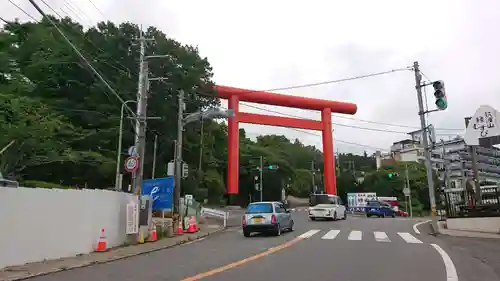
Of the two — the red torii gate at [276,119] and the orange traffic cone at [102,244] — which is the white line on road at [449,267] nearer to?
the orange traffic cone at [102,244]

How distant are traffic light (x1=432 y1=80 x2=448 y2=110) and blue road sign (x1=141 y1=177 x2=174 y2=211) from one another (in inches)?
485

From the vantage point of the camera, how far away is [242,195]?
7144 cm

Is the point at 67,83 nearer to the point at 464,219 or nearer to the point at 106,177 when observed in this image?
the point at 106,177

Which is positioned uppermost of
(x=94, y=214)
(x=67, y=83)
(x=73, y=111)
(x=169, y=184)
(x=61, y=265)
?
(x=67, y=83)

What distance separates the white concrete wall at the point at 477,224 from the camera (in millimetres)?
18391

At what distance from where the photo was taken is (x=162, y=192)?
20219mm

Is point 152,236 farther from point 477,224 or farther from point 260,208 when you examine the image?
point 477,224

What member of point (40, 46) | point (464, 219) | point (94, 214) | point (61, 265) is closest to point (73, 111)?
point (40, 46)

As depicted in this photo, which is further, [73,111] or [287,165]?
[287,165]

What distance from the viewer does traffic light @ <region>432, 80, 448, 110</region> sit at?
18.9 m

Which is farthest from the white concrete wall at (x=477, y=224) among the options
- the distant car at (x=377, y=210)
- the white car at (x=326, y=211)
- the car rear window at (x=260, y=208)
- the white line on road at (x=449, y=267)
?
the distant car at (x=377, y=210)

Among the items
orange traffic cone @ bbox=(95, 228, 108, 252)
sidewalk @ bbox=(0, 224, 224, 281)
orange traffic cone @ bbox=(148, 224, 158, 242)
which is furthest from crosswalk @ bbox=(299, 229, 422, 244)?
orange traffic cone @ bbox=(95, 228, 108, 252)

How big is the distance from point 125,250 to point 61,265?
340cm

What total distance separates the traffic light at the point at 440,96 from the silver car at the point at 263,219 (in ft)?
28.2
